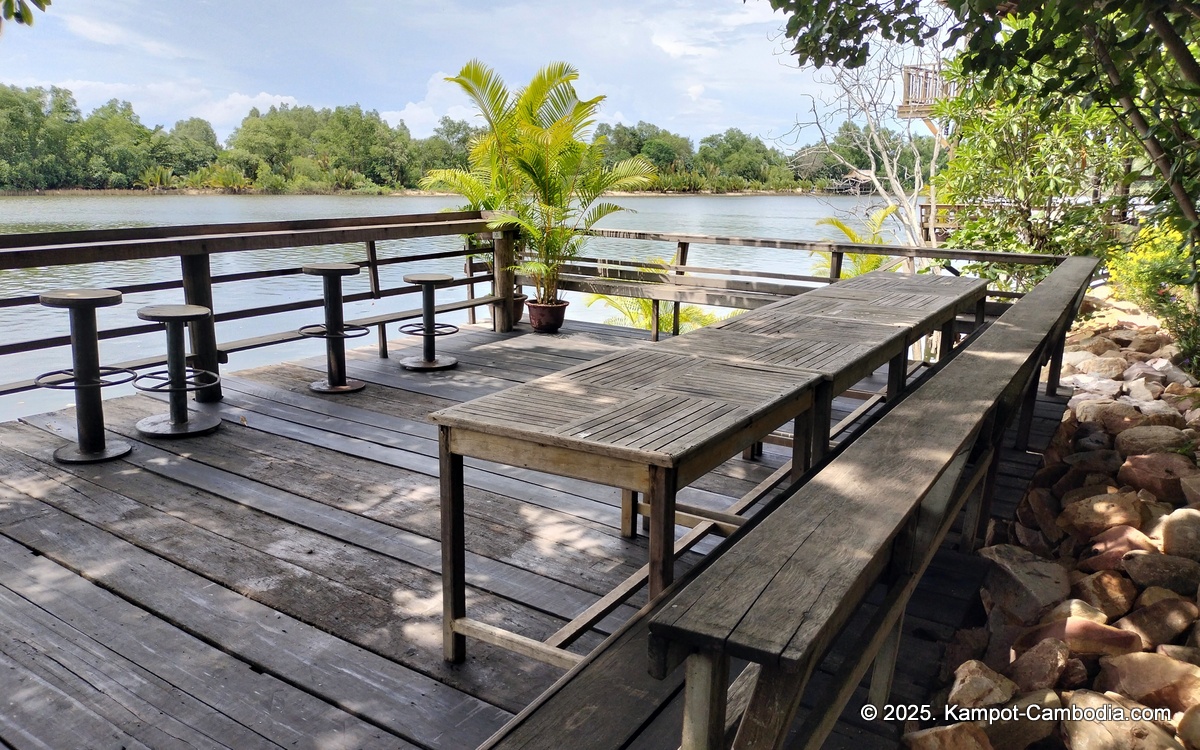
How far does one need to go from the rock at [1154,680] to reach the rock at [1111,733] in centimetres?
16

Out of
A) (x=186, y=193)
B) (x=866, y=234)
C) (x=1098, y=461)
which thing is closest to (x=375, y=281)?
(x=1098, y=461)

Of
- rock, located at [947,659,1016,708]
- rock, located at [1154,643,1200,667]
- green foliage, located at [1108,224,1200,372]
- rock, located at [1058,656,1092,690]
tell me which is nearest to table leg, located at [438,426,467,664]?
rock, located at [947,659,1016,708]

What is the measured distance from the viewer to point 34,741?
1.80 m

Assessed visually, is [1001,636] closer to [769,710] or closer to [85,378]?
[769,710]

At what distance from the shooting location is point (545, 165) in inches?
269

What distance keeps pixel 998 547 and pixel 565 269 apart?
4622 mm

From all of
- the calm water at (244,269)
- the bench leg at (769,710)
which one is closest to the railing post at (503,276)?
the bench leg at (769,710)

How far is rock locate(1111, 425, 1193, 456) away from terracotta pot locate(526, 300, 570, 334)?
396 centimetres

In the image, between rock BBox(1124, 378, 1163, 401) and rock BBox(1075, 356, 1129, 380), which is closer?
rock BBox(1124, 378, 1163, 401)

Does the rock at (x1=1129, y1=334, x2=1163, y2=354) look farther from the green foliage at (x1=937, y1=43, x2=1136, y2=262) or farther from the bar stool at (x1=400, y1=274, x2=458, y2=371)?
the bar stool at (x1=400, y1=274, x2=458, y2=371)

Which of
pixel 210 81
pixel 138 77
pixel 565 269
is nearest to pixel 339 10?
pixel 210 81

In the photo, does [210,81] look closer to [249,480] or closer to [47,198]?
[47,198]

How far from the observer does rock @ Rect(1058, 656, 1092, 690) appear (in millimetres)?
2189

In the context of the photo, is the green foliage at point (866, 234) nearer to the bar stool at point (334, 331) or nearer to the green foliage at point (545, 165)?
the green foliage at point (545, 165)
